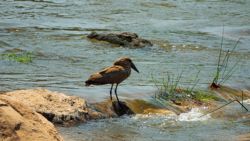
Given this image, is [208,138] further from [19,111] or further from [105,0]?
[105,0]

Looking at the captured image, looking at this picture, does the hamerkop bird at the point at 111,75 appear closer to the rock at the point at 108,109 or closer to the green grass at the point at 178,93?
the rock at the point at 108,109

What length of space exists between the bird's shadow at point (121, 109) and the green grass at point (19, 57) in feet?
11.7

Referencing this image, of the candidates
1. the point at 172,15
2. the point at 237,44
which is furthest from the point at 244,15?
the point at 237,44

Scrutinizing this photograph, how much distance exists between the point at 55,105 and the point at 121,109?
1.23 meters

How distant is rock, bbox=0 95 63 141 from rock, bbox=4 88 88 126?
2.36m

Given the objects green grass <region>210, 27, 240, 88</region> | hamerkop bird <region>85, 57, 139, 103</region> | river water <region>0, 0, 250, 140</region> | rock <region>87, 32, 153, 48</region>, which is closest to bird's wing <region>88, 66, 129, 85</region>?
hamerkop bird <region>85, 57, 139, 103</region>

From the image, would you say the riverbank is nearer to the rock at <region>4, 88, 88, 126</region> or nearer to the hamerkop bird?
the rock at <region>4, 88, 88, 126</region>

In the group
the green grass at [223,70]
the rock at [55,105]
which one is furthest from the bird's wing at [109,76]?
the green grass at [223,70]

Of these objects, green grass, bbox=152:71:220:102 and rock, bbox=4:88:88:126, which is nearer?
rock, bbox=4:88:88:126

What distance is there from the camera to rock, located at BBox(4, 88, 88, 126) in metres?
7.59

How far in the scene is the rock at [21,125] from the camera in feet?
15.6

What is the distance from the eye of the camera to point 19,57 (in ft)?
40.5

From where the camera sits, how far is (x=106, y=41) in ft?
48.6

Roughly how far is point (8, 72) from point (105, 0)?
9.73m
